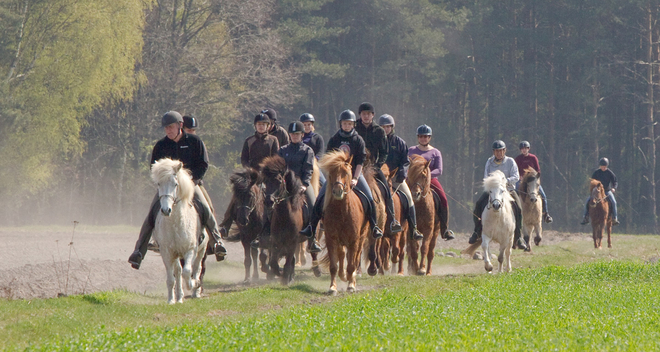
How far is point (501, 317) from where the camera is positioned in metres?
9.71

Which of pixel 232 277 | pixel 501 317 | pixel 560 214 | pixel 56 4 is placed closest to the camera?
pixel 501 317

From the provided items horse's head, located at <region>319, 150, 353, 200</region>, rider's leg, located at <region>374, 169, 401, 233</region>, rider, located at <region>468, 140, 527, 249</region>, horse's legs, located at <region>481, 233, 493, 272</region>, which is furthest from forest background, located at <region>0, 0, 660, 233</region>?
horse's head, located at <region>319, 150, 353, 200</region>

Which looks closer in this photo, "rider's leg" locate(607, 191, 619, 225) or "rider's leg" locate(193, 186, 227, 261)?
"rider's leg" locate(193, 186, 227, 261)

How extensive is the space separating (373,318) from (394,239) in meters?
6.96

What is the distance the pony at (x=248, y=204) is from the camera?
1552cm

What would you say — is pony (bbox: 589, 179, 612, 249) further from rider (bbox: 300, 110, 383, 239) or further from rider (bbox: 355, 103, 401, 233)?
rider (bbox: 300, 110, 383, 239)

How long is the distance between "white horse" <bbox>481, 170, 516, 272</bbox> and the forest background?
19.3m

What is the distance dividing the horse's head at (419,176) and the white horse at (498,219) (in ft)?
3.92

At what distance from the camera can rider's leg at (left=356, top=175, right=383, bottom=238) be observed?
14.0 m

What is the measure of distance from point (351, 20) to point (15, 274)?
41.2 m

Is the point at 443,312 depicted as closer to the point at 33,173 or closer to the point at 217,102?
the point at 33,173

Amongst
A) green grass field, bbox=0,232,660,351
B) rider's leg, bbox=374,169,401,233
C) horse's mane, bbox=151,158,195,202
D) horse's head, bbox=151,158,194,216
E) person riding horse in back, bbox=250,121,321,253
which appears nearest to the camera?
green grass field, bbox=0,232,660,351

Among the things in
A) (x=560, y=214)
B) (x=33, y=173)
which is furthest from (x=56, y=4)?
(x=560, y=214)

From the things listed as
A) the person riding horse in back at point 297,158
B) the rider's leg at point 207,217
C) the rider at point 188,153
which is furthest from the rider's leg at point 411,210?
Result: the rider at point 188,153
